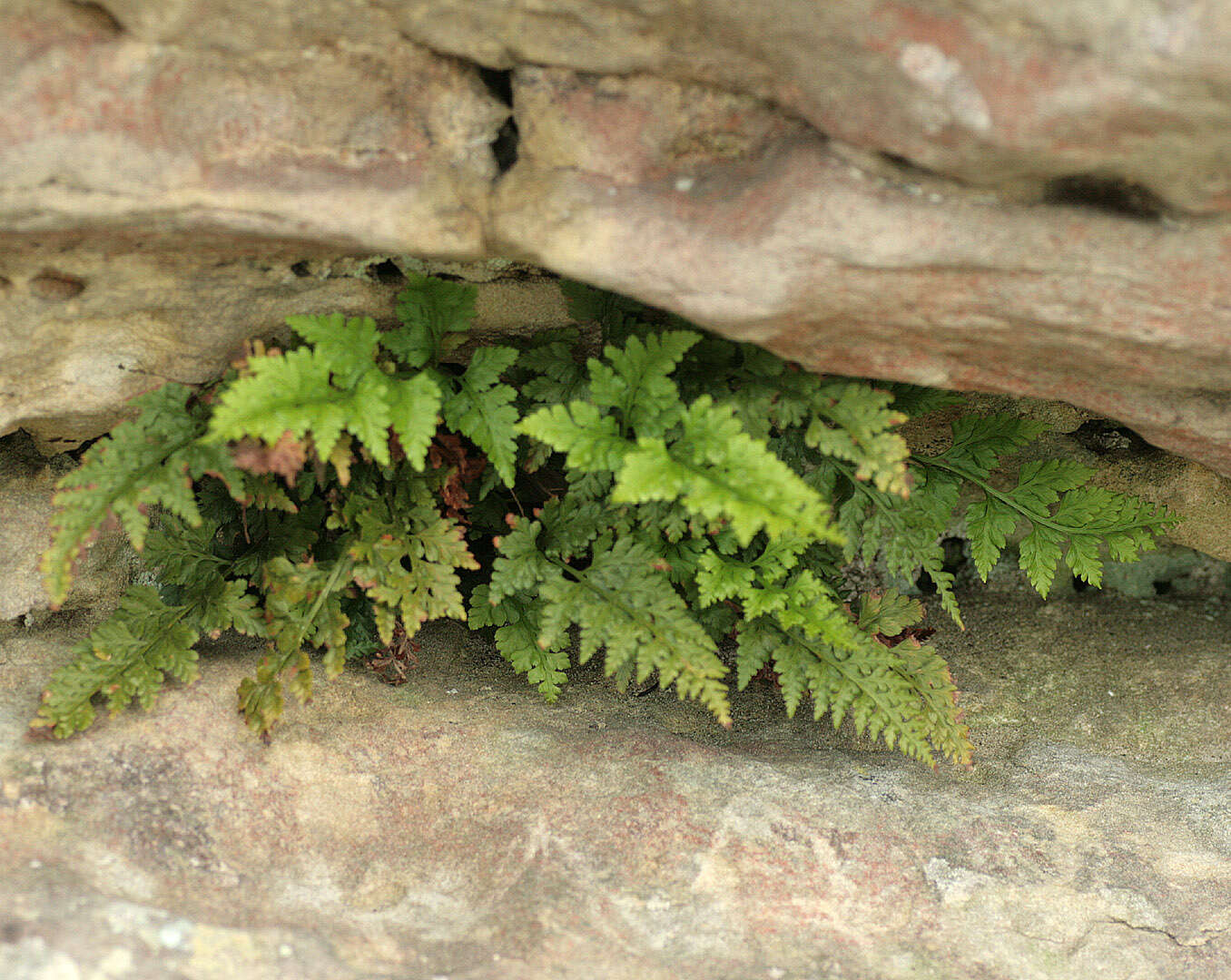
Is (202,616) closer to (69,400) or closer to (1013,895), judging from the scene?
(69,400)

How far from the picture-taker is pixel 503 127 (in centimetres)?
323

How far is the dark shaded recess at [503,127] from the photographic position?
317cm

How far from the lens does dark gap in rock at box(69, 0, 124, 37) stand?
2.83 meters

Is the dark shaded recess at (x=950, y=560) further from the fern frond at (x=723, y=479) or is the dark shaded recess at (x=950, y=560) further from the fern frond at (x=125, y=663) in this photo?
the fern frond at (x=125, y=663)

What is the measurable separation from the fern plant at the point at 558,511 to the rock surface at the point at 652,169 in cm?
43

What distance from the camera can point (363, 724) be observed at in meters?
3.79

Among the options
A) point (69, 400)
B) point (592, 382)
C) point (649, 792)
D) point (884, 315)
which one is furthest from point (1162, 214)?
point (69, 400)

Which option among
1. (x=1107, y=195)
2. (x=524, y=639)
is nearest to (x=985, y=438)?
(x=1107, y=195)

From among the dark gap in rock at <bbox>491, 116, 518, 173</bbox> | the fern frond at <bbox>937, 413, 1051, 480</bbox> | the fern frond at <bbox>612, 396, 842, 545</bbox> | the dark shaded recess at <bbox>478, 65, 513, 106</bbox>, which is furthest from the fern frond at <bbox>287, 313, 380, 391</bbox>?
the fern frond at <bbox>937, 413, 1051, 480</bbox>

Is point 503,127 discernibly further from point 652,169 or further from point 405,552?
point 405,552

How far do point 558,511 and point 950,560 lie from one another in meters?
2.47

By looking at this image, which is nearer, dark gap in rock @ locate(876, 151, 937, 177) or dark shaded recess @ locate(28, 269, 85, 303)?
dark gap in rock @ locate(876, 151, 937, 177)

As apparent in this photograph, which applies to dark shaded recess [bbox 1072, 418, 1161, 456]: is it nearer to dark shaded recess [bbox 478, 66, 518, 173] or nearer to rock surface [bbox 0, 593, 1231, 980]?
rock surface [bbox 0, 593, 1231, 980]

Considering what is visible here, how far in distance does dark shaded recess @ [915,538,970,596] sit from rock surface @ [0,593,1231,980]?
111 cm
